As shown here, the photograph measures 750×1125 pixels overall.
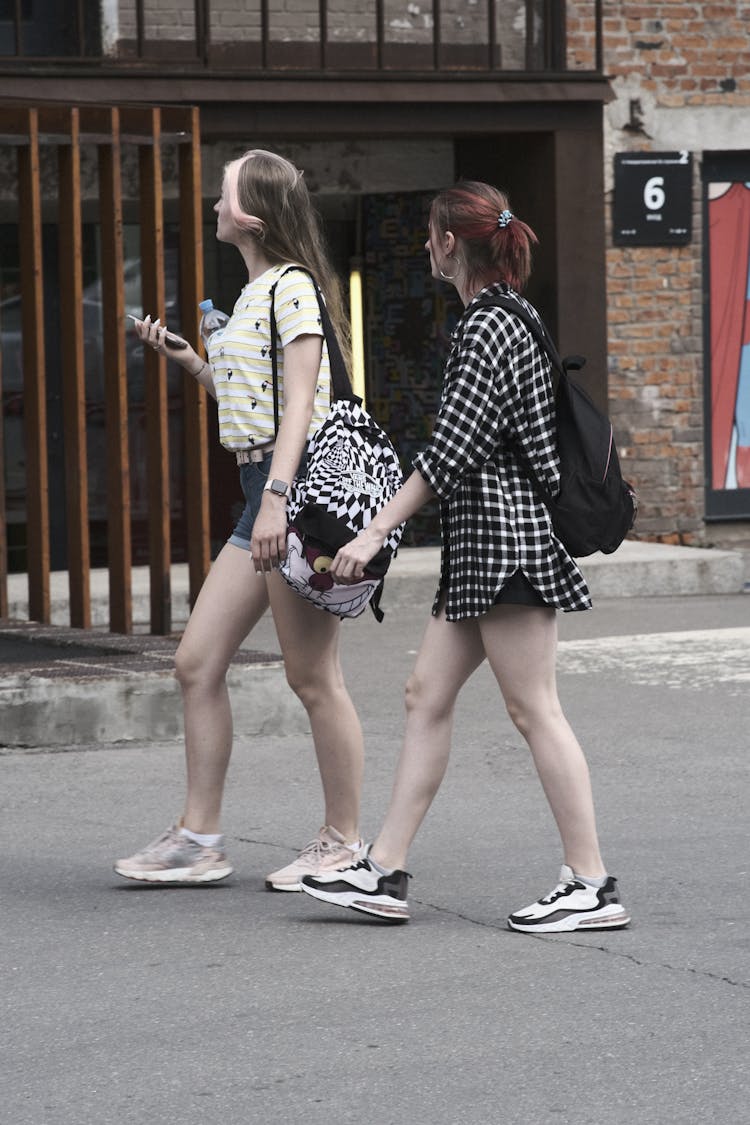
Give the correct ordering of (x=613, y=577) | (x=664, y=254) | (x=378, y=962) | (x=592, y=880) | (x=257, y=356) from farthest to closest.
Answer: (x=664, y=254)
(x=613, y=577)
(x=257, y=356)
(x=592, y=880)
(x=378, y=962)

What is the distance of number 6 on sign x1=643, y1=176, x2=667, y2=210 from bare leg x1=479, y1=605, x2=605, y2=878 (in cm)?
897

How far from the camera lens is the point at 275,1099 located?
A: 3.86 meters

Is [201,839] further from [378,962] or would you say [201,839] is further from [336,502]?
[336,502]

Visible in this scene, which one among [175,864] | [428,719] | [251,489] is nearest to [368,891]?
[428,719]

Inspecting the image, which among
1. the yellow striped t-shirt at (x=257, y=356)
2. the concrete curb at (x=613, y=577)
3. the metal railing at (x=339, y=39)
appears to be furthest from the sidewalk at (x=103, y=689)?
the metal railing at (x=339, y=39)

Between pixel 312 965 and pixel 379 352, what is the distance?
9.91 metres

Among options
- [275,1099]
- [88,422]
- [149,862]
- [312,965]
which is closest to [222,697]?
[149,862]

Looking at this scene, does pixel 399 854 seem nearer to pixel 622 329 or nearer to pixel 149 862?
pixel 149 862

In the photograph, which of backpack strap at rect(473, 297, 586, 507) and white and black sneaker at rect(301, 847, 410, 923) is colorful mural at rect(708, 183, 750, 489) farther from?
white and black sneaker at rect(301, 847, 410, 923)

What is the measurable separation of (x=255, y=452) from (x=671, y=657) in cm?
480

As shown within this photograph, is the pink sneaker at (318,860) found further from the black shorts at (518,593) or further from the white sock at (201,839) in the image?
the black shorts at (518,593)

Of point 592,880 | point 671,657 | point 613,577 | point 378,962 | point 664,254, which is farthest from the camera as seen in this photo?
point 664,254

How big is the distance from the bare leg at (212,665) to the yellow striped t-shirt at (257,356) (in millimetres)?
354

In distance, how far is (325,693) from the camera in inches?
211
